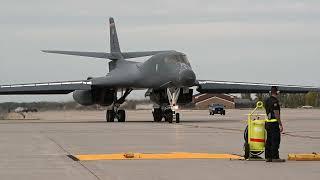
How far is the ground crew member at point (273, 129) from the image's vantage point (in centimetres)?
1294

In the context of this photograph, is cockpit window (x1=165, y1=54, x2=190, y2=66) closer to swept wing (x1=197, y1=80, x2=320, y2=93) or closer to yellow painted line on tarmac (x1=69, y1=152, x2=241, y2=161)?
swept wing (x1=197, y1=80, x2=320, y2=93)

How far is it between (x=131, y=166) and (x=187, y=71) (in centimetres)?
2455

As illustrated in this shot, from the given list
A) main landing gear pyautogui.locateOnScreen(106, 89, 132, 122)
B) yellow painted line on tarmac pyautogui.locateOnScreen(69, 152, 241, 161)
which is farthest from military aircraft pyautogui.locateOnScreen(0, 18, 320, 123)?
yellow painted line on tarmac pyautogui.locateOnScreen(69, 152, 241, 161)

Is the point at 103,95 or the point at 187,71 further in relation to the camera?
the point at 103,95

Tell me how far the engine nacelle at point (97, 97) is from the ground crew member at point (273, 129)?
2854 cm

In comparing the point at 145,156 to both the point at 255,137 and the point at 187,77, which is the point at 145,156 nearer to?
the point at 255,137

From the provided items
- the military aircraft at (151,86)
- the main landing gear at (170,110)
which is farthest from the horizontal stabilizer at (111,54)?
the main landing gear at (170,110)

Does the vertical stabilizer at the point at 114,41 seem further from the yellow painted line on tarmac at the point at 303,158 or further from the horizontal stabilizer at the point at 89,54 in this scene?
the yellow painted line on tarmac at the point at 303,158

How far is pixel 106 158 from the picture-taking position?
13.8 metres

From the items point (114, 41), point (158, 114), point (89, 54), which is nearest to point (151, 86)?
point (158, 114)

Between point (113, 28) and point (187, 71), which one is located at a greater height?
point (113, 28)

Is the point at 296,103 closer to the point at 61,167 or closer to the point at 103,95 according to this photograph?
the point at 103,95

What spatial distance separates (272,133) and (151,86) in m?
26.2

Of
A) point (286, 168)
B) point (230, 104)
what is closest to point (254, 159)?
point (286, 168)
